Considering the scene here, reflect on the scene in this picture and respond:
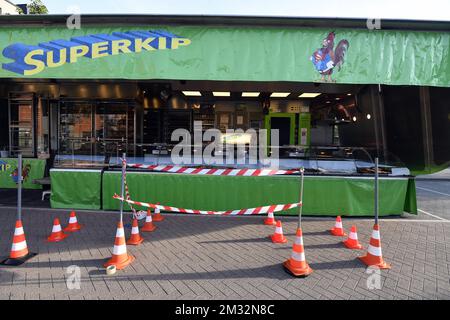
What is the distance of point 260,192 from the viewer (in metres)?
6.28

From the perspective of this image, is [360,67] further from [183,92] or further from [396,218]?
[183,92]

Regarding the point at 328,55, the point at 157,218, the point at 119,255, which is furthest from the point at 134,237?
the point at 328,55

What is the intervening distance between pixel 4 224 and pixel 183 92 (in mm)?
7212

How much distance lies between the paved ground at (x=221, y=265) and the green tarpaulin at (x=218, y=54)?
326 cm

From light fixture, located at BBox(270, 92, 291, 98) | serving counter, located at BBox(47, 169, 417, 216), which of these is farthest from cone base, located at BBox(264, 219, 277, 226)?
light fixture, located at BBox(270, 92, 291, 98)

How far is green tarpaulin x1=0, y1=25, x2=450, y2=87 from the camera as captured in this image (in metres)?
5.43

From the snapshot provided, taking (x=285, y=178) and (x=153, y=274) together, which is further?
(x=285, y=178)

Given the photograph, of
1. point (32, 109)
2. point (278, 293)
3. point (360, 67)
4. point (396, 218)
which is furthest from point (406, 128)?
point (32, 109)

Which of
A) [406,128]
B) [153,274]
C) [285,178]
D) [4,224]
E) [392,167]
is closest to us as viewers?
[153,274]

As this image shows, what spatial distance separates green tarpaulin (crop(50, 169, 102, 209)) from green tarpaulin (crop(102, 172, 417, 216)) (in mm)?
509

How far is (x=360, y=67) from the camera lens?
17.9 feet

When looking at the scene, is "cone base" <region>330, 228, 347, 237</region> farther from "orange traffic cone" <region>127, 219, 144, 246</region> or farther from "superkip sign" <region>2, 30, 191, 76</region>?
"superkip sign" <region>2, 30, 191, 76</region>

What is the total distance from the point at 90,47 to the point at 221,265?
5240 mm

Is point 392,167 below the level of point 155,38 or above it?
below
